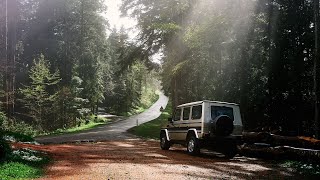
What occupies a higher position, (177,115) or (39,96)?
(39,96)

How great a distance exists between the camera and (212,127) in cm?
1323

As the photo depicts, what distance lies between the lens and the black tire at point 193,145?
13623mm

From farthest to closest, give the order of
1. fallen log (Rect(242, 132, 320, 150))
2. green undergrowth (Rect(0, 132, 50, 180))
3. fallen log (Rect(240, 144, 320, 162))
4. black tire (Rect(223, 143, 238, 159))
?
black tire (Rect(223, 143, 238, 159)), fallen log (Rect(242, 132, 320, 150)), fallen log (Rect(240, 144, 320, 162)), green undergrowth (Rect(0, 132, 50, 180))

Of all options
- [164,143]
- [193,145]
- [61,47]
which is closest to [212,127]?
[193,145]

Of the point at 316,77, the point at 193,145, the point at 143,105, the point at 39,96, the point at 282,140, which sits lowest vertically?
the point at 193,145

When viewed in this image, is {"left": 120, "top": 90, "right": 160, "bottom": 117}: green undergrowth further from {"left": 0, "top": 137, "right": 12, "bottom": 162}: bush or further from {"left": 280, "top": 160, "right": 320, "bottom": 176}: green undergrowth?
{"left": 0, "top": 137, "right": 12, "bottom": 162}: bush

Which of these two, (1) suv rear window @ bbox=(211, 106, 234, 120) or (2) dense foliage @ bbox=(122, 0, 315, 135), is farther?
(2) dense foliage @ bbox=(122, 0, 315, 135)

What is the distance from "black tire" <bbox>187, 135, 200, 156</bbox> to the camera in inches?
536

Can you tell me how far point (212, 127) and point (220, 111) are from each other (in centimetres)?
88

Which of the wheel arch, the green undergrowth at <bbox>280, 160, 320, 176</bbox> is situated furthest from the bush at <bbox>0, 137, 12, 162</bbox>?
the green undergrowth at <bbox>280, 160, 320, 176</bbox>

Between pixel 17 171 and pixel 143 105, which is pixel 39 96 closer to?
pixel 17 171

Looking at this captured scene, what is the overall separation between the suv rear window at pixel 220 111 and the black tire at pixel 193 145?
1.26 metres

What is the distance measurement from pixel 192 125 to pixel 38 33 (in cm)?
3663

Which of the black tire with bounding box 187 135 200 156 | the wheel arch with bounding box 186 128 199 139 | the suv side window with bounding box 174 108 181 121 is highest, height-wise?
the suv side window with bounding box 174 108 181 121
